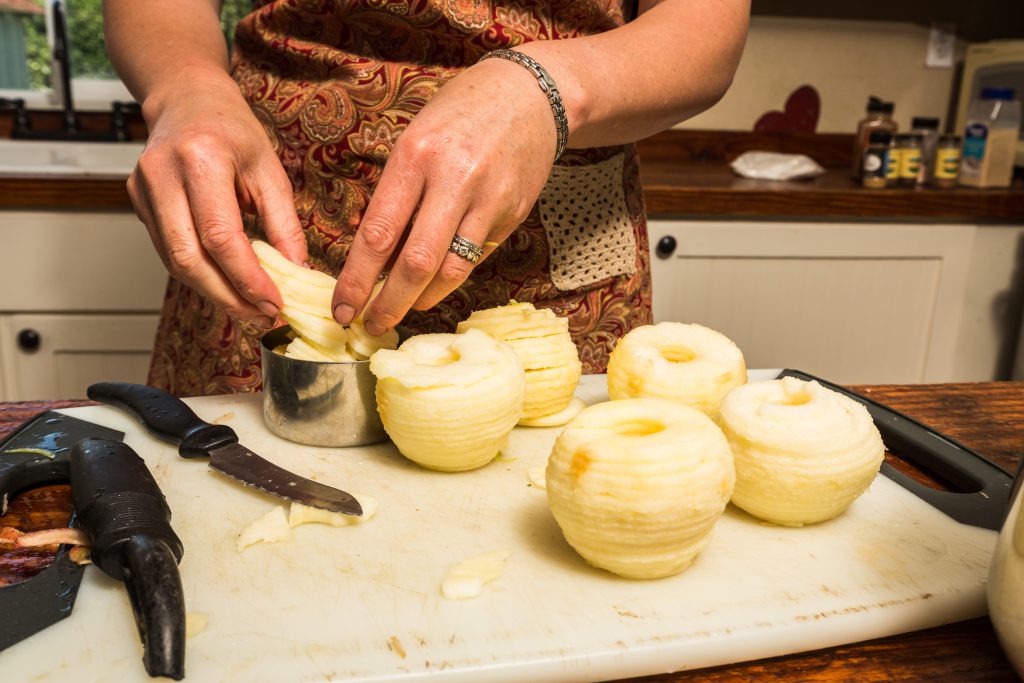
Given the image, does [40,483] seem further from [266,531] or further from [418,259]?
[418,259]

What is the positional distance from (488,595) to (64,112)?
100.0 inches

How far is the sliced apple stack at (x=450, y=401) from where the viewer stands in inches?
29.6

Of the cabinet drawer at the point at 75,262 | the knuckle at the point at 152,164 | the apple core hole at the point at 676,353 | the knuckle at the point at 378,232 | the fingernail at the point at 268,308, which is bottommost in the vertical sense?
the cabinet drawer at the point at 75,262

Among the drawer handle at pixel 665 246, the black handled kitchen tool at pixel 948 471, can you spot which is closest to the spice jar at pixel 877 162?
the drawer handle at pixel 665 246

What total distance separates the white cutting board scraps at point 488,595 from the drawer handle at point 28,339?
57.8 inches

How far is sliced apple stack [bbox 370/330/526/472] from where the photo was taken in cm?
75

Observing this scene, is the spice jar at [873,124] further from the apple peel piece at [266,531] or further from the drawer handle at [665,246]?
the apple peel piece at [266,531]

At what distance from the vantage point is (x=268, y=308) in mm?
832

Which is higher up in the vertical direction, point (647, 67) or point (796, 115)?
point (647, 67)

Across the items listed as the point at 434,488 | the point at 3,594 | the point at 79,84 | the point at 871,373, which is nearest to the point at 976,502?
the point at 434,488

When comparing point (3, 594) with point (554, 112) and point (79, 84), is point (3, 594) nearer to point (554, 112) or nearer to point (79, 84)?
point (554, 112)

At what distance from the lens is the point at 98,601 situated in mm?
595

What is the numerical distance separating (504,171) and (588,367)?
46 centimetres

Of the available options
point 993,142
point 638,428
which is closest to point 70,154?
point 638,428
